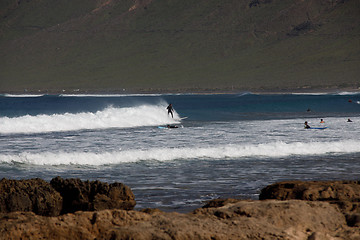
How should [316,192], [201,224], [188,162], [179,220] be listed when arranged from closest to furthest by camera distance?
[201,224] < [179,220] < [316,192] < [188,162]

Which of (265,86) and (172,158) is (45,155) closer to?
(172,158)

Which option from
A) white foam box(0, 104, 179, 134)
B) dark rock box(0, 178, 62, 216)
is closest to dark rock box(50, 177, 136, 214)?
dark rock box(0, 178, 62, 216)

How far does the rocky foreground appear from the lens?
280 inches

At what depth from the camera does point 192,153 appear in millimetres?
22328

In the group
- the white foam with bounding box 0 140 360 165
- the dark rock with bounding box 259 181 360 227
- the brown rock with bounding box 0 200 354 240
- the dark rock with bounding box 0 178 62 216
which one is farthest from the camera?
the white foam with bounding box 0 140 360 165

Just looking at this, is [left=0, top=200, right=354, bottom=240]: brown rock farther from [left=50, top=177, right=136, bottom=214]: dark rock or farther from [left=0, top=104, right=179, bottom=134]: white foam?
[left=0, top=104, right=179, bottom=134]: white foam

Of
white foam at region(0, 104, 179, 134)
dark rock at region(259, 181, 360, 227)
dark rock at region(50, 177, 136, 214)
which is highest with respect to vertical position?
white foam at region(0, 104, 179, 134)

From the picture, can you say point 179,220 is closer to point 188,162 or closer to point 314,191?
point 314,191

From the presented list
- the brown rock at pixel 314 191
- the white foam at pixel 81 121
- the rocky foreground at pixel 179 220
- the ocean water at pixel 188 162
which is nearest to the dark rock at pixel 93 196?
the rocky foreground at pixel 179 220

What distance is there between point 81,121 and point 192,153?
2224 cm

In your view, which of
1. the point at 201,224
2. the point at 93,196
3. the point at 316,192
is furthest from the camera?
the point at 93,196

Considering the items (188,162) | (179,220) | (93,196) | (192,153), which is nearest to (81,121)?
(192,153)

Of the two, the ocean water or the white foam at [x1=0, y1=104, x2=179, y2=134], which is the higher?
the white foam at [x1=0, y1=104, x2=179, y2=134]

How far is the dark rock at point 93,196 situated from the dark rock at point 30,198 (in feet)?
0.62
